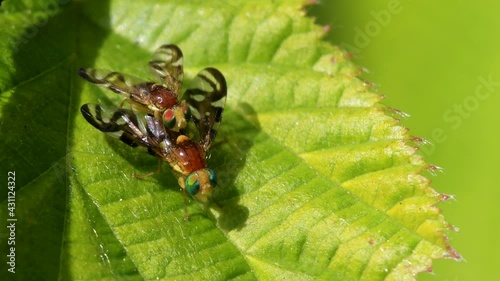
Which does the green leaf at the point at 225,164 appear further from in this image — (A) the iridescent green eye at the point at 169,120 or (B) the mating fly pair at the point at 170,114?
(A) the iridescent green eye at the point at 169,120

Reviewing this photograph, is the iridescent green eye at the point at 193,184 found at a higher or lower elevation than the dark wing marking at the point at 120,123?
higher

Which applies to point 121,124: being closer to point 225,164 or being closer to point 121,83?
point 121,83

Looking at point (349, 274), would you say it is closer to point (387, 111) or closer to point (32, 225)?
point (387, 111)

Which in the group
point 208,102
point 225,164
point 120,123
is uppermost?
point 208,102

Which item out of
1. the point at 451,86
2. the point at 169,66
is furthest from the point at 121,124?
the point at 451,86

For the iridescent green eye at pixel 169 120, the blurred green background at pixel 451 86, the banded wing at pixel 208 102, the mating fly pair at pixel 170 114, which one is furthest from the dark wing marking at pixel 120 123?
the blurred green background at pixel 451 86

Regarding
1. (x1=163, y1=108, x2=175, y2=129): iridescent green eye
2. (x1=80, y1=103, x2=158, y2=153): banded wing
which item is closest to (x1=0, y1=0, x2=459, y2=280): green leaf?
(x1=80, y1=103, x2=158, y2=153): banded wing
